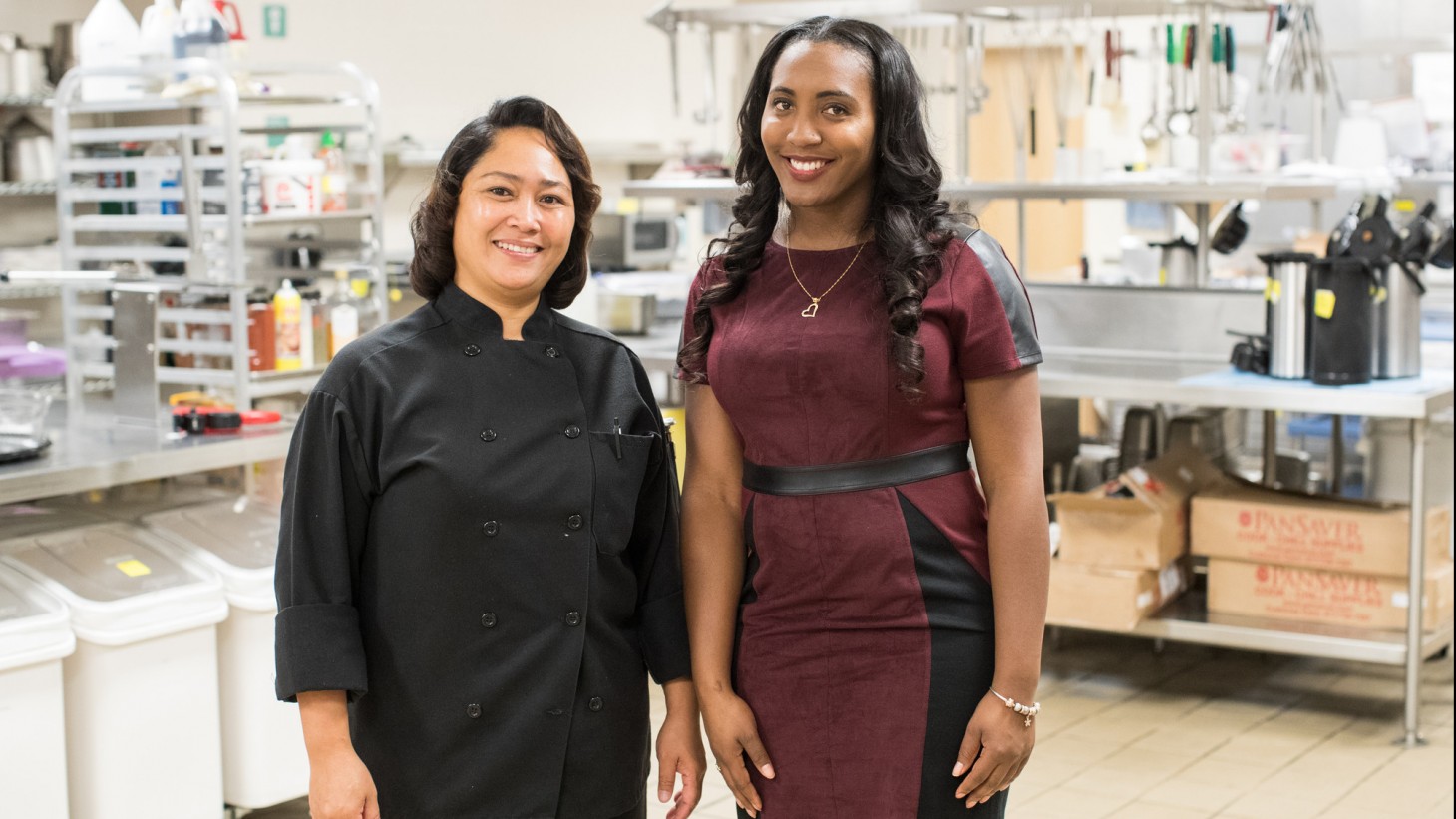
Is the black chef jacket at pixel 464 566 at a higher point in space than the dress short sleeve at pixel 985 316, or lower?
lower

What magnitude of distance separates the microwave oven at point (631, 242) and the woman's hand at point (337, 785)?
16.6 ft

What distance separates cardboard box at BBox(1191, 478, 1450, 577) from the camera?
4137 mm

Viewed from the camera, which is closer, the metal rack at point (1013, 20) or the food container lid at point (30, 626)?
the food container lid at point (30, 626)

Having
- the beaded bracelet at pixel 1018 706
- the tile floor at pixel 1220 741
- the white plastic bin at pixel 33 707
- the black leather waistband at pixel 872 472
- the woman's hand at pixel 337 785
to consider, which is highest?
the black leather waistband at pixel 872 472

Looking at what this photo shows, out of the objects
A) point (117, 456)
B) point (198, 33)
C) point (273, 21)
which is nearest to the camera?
point (117, 456)

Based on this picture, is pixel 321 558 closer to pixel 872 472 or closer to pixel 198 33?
pixel 872 472

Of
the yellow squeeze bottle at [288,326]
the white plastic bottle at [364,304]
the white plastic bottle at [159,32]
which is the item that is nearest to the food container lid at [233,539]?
the yellow squeeze bottle at [288,326]

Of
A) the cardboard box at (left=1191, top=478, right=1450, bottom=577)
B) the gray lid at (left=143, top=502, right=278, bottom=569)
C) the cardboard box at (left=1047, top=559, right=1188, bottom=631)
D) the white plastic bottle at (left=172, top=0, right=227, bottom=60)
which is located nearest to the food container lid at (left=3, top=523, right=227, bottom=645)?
the gray lid at (left=143, top=502, right=278, bottom=569)

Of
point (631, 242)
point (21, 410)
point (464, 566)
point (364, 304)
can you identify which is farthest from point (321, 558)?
point (631, 242)

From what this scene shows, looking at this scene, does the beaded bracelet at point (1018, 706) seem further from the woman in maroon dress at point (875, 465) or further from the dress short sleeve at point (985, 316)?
the dress short sleeve at point (985, 316)

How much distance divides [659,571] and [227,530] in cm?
187

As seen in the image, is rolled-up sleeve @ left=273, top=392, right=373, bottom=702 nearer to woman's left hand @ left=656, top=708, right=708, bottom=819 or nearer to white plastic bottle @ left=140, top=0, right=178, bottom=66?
woman's left hand @ left=656, top=708, right=708, bottom=819

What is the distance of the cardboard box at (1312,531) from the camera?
4137 mm

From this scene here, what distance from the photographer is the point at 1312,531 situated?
4223mm
